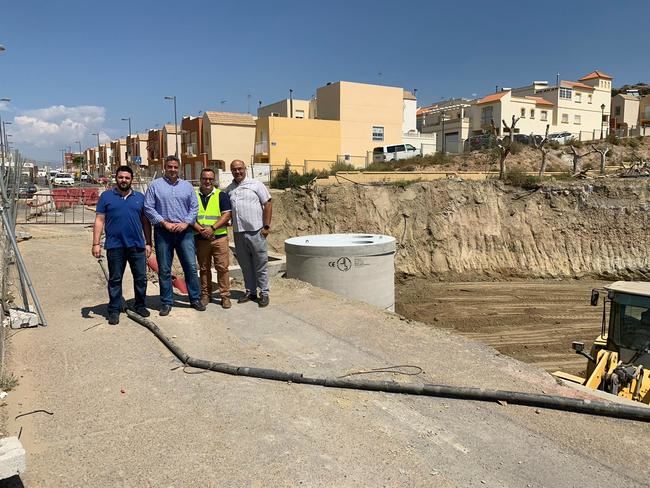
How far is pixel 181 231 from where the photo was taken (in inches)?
251

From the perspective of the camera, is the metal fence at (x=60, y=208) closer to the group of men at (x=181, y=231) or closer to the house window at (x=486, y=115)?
the group of men at (x=181, y=231)

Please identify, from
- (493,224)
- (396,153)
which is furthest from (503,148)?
(396,153)

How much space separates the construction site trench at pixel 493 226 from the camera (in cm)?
2209

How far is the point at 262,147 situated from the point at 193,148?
9517 millimetres

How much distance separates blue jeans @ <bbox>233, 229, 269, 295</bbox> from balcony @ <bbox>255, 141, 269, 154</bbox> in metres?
34.6

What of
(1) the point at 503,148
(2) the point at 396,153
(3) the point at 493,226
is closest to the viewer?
(3) the point at 493,226

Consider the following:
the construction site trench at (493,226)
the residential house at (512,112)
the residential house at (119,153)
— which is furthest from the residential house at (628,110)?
the residential house at (119,153)

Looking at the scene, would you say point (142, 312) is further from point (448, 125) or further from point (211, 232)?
point (448, 125)

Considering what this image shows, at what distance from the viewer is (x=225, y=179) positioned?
3453cm

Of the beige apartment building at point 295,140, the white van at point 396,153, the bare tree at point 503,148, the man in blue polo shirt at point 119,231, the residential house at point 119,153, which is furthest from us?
A: the residential house at point 119,153

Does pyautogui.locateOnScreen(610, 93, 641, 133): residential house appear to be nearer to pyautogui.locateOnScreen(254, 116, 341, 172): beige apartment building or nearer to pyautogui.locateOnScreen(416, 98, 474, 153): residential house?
pyautogui.locateOnScreen(416, 98, 474, 153): residential house

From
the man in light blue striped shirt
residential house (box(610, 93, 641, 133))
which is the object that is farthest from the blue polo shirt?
residential house (box(610, 93, 641, 133))

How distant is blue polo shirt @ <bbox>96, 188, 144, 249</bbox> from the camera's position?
602 cm

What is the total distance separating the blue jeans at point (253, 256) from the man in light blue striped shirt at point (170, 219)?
710mm
